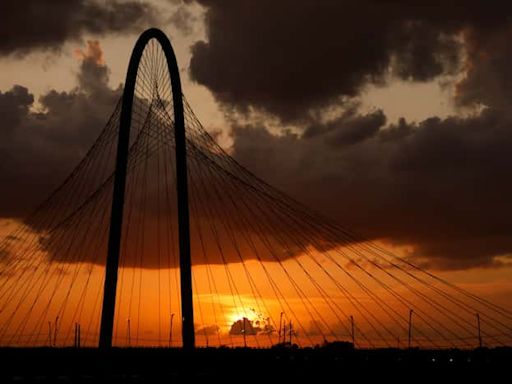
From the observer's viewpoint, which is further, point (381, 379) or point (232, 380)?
point (381, 379)

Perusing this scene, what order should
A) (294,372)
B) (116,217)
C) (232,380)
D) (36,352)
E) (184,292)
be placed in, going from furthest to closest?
(36,352) < (294,372) < (232,380) < (184,292) < (116,217)

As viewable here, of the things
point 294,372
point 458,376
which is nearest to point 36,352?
point 294,372

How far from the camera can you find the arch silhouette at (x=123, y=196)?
4509 centimetres

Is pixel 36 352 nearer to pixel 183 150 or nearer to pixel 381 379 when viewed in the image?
pixel 381 379

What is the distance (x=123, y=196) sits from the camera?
46.9m

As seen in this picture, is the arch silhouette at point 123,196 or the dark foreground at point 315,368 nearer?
the arch silhouette at point 123,196

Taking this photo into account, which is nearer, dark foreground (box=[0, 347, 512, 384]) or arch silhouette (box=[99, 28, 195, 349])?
arch silhouette (box=[99, 28, 195, 349])

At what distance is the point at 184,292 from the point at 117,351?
54.5 meters

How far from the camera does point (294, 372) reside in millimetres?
62031

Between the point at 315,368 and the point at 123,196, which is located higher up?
the point at 123,196

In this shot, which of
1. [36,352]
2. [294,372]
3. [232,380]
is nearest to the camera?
[232,380]

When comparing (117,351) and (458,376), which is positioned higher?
(117,351)

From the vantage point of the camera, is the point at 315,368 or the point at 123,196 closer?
the point at 123,196

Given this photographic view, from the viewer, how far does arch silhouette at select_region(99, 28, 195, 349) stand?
148ft
